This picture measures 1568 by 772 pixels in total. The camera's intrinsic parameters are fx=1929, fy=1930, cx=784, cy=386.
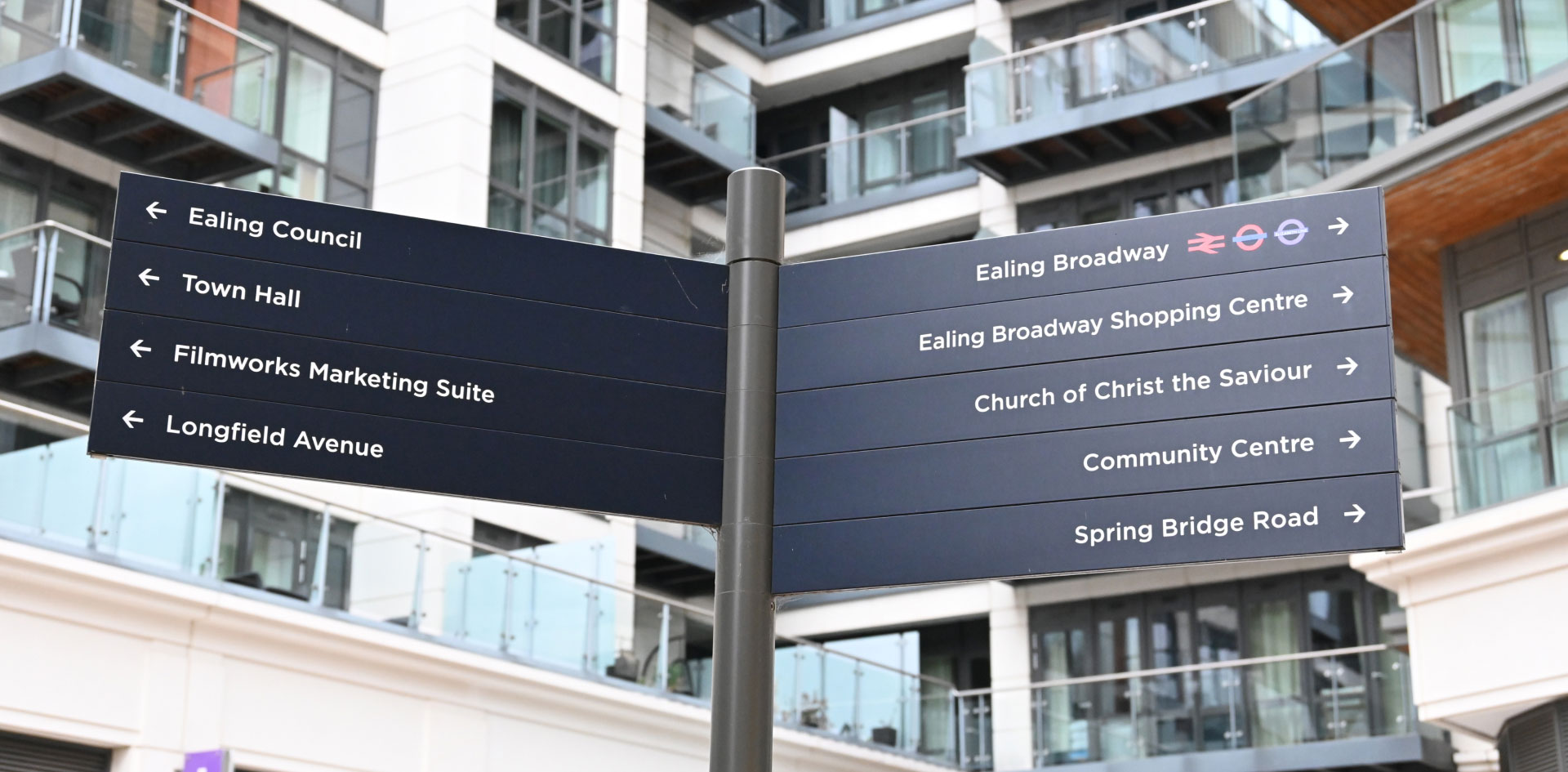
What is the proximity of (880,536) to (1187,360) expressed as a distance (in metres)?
0.91

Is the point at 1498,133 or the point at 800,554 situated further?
the point at 1498,133

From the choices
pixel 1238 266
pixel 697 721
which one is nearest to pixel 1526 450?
pixel 697 721

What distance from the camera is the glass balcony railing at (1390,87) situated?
18.1m

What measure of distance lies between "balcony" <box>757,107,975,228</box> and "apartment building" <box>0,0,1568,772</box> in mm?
82

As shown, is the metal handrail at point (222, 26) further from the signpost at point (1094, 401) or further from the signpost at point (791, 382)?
the signpost at point (1094, 401)

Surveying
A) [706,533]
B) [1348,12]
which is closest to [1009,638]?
[706,533]

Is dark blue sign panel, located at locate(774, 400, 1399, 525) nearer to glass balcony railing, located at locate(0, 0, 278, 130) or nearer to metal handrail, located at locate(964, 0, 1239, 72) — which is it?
glass balcony railing, located at locate(0, 0, 278, 130)

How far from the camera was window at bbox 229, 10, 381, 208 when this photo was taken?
2503 centimetres

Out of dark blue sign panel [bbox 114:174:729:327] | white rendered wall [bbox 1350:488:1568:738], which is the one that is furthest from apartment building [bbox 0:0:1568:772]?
dark blue sign panel [bbox 114:174:729:327]

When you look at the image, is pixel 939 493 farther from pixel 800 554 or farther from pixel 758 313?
pixel 758 313

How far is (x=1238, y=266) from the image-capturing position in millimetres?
5000

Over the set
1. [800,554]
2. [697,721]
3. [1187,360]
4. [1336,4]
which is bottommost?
[800,554]

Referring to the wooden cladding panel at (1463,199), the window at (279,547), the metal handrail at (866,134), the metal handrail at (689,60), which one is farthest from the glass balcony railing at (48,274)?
the metal handrail at (866,134)

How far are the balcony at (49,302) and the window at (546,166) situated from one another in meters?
6.98
